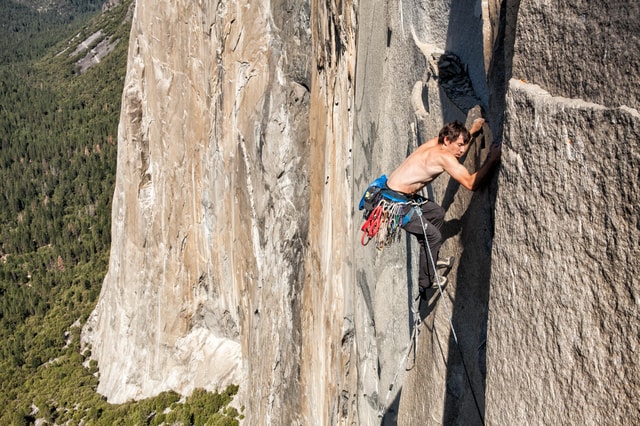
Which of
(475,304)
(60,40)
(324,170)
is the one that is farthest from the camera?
(60,40)

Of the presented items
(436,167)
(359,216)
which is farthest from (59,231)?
(436,167)

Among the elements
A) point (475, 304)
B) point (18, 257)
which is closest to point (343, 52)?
point (475, 304)

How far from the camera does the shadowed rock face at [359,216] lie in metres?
2.37

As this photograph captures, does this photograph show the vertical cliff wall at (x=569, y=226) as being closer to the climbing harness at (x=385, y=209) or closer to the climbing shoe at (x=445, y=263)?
the climbing shoe at (x=445, y=263)

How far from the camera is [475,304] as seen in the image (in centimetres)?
406

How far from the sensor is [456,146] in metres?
4.03

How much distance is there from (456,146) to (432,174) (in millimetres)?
543

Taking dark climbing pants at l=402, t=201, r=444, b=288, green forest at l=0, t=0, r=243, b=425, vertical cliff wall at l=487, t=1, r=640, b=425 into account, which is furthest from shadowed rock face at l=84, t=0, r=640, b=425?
green forest at l=0, t=0, r=243, b=425

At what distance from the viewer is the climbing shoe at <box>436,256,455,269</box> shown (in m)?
4.60

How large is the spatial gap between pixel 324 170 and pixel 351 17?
2842 millimetres

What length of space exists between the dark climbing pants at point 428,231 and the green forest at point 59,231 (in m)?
13.8

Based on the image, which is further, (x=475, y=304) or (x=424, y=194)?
(x=424, y=194)

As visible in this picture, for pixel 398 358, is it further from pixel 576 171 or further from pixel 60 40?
pixel 60 40

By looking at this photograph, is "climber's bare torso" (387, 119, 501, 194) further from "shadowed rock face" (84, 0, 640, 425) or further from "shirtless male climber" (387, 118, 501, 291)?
"shadowed rock face" (84, 0, 640, 425)
